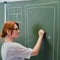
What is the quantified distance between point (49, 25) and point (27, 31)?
383mm

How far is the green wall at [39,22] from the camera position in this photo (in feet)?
7.89

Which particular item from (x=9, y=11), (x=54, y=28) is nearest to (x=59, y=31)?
(x=54, y=28)

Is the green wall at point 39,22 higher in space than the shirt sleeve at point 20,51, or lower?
higher

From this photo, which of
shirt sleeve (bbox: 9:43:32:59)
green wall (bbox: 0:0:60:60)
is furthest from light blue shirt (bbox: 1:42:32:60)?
green wall (bbox: 0:0:60:60)

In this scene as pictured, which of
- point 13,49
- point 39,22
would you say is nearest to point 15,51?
point 13,49

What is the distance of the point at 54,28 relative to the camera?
2.40 m

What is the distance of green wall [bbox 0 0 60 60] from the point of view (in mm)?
2406

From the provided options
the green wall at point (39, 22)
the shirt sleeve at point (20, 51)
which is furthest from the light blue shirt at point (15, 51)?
the green wall at point (39, 22)

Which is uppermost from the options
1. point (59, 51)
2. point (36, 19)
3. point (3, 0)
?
point (3, 0)

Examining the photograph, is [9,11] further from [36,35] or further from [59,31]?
[59,31]

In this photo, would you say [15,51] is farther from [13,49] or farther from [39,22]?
[39,22]

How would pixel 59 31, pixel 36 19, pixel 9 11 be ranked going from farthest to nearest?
pixel 9 11, pixel 36 19, pixel 59 31

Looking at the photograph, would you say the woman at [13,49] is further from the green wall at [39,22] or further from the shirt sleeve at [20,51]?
the green wall at [39,22]

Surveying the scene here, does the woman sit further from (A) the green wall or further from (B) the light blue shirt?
(A) the green wall
